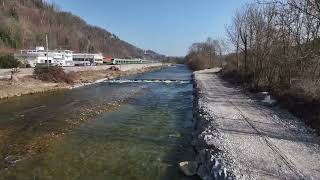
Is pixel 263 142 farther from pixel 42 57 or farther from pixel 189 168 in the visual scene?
pixel 42 57

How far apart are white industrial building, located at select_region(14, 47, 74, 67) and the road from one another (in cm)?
6929

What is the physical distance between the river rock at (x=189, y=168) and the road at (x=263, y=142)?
1133 mm

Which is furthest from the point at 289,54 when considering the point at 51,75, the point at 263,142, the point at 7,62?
the point at 7,62

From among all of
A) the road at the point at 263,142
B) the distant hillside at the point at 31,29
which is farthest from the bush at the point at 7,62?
the road at the point at 263,142

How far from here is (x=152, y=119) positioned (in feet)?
83.4

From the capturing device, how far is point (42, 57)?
104125 millimetres

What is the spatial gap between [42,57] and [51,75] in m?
53.2

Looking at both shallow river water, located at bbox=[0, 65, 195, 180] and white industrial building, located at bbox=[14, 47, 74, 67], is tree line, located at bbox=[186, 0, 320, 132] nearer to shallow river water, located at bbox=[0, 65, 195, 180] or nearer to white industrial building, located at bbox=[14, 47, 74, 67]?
shallow river water, located at bbox=[0, 65, 195, 180]

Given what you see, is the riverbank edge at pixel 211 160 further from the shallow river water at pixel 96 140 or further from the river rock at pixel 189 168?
the shallow river water at pixel 96 140

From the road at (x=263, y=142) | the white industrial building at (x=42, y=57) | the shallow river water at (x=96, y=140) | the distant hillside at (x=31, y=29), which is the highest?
the distant hillside at (x=31, y=29)

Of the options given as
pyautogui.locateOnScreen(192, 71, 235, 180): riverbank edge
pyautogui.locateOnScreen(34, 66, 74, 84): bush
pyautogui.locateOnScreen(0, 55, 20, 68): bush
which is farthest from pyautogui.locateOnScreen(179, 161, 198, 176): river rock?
pyautogui.locateOnScreen(0, 55, 20, 68): bush

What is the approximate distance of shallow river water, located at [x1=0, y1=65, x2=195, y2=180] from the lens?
567 inches

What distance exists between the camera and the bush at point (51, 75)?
52438 mm

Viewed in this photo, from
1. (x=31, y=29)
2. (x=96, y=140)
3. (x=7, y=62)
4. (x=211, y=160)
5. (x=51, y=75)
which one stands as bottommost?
(x=96, y=140)
